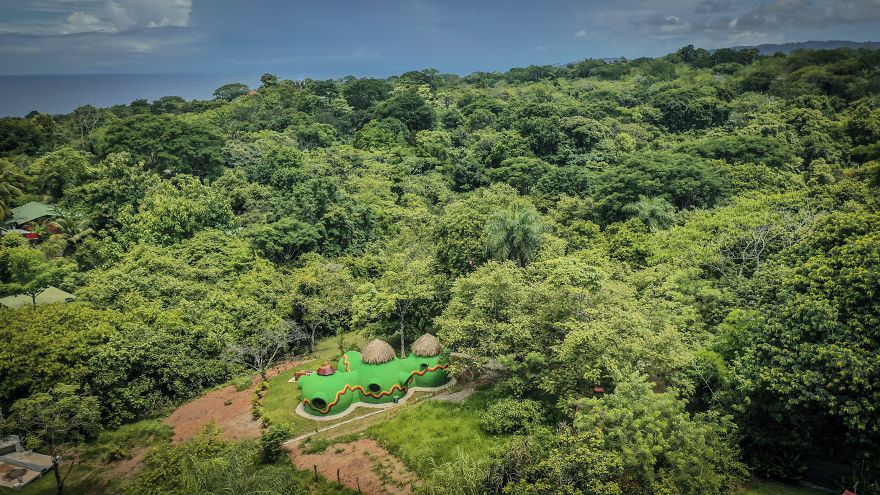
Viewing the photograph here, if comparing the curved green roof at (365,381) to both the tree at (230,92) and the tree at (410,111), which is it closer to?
the tree at (410,111)

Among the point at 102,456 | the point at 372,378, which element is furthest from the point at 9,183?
the point at 372,378

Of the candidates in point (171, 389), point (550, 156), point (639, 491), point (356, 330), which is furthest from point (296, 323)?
point (550, 156)

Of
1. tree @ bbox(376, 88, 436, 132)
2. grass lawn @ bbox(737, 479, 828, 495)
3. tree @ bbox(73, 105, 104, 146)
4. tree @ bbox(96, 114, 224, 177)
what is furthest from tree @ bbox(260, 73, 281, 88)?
grass lawn @ bbox(737, 479, 828, 495)

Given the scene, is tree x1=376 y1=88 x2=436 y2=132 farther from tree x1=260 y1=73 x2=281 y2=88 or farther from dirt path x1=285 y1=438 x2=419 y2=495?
dirt path x1=285 y1=438 x2=419 y2=495

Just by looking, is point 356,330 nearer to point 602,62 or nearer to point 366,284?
point 366,284

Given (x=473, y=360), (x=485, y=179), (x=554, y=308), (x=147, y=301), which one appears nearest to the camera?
(x=554, y=308)

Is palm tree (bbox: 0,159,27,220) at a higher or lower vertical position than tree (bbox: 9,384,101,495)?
higher
